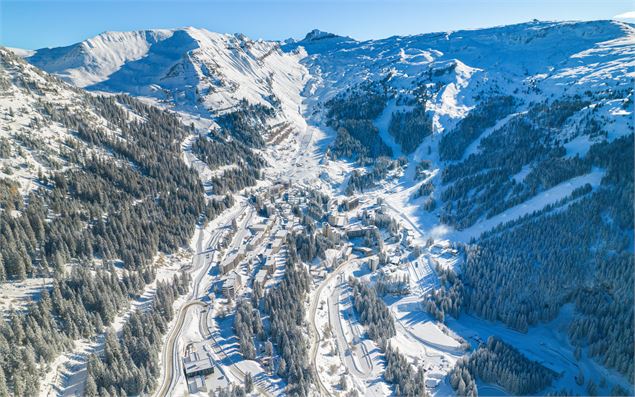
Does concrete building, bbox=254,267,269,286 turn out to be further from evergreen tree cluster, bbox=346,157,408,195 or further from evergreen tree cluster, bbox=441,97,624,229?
evergreen tree cluster, bbox=441,97,624,229

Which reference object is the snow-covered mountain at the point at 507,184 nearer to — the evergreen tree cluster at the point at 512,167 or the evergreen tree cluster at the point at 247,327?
the evergreen tree cluster at the point at 512,167

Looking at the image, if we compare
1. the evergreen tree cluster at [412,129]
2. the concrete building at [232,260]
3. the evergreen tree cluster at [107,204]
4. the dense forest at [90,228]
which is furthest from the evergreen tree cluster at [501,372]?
the evergreen tree cluster at [412,129]

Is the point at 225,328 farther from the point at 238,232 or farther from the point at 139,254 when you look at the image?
the point at 238,232

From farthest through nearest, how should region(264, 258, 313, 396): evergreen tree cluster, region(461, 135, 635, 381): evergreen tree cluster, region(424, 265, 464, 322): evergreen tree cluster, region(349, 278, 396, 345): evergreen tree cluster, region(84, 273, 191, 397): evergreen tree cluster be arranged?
region(424, 265, 464, 322): evergreen tree cluster → region(349, 278, 396, 345): evergreen tree cluster → region(461, 135, 635, 381): evergreen tree cluster → region(264, 258, 313, 396): evergreen tree cluster → region(84, 273, 191, 397): evergreen tree cluster

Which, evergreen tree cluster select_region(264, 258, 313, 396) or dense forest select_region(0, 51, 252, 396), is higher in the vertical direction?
dense forest select_region(0, 51, 252, 396)

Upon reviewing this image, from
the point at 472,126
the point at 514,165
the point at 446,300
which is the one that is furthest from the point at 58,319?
the point at 472,126

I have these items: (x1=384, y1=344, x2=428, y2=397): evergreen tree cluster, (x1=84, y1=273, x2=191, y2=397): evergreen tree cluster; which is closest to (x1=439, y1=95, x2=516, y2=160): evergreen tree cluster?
(x1=384, y1=344, x2=428, y2=397): evergreen tree cluster

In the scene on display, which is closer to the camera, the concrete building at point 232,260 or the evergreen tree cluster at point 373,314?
the evergreen tree cluster at point 373,314

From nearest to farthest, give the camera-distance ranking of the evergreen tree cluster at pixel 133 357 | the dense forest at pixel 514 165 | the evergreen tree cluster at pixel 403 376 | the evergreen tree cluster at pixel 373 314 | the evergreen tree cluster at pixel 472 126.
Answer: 1. the evergreen tree cluster at pixel 133 357
2. the evergreen tree cluster at pixel 403 376
3. the evergreen tree cluster at pixel 373 314
4. the dense forest at pixel 514 165
5. the evergreen tree cluster at pixel 472 126
